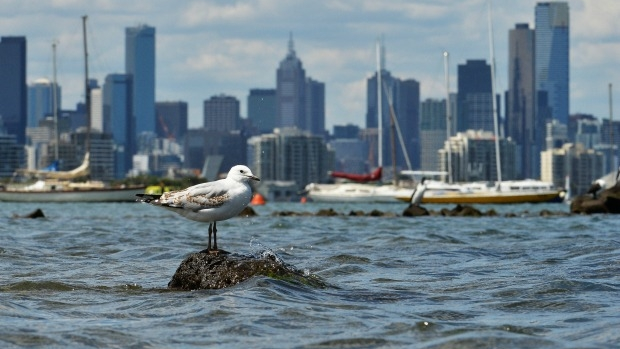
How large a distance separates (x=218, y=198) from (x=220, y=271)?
104 centimetres

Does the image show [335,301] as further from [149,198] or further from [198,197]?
[149,198]

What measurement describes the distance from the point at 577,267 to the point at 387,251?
19.3 ft

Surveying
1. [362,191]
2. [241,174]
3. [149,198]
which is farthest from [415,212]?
[362,191]

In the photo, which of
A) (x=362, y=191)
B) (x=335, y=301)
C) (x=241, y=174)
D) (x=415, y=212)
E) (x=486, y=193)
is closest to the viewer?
(x=335, y=301)

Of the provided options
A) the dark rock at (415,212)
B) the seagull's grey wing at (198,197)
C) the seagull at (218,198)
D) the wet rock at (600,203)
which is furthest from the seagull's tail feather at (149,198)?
Answer: the wet rock at (600,203)

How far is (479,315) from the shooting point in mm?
16500

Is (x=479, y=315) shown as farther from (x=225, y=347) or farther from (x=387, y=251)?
(x=387, y=251)

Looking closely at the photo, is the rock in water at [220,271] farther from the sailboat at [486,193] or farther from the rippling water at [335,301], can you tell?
the sailboat at [486,193]

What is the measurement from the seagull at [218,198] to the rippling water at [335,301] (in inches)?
35.2

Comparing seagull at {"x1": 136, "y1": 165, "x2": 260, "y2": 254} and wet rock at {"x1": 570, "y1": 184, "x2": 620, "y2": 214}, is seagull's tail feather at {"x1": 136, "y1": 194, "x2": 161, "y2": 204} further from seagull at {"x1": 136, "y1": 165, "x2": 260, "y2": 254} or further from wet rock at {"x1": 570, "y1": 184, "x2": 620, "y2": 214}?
wet rock at {"x1": 570, "y1": 184, "x2": 620, "y2": 214}

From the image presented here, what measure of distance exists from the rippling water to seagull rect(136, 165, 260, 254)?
0.89 metres

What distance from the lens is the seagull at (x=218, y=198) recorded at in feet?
58.1

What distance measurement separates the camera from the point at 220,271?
60.1 ft

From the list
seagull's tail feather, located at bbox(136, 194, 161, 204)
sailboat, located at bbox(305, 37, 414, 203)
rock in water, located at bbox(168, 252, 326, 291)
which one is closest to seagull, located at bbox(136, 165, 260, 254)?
seagull's tail feather, located at bbox(136, 194, 161, 204)
